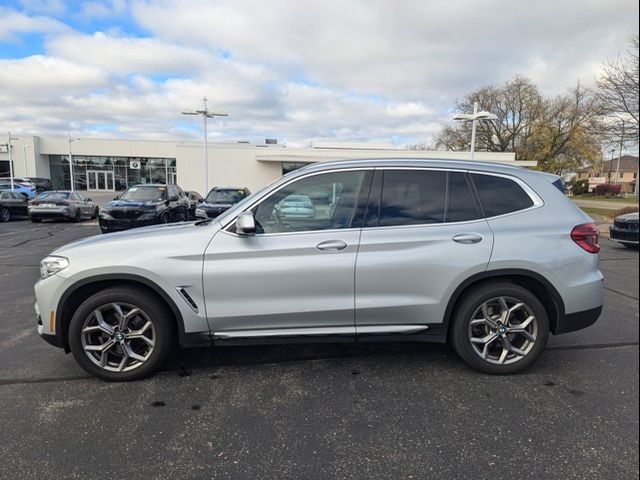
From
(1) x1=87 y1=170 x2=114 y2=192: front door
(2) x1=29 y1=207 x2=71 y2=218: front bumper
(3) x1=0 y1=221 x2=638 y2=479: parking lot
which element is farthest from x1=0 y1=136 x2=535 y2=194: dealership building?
(3) x1=0 y1=221 x2=638 y2=479: parking lot

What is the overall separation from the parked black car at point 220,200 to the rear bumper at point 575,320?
12.8m

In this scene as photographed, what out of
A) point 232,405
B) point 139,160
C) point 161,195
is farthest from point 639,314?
point 139,160

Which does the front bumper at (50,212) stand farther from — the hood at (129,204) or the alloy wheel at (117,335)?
the alloy wheel at (117,335)

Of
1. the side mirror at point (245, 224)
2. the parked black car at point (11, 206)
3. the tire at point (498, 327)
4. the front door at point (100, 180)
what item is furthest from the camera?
the front door at point (100, 180)

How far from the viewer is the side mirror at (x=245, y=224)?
337 centimetres

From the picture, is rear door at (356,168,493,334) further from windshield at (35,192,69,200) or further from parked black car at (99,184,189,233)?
windshield at (35,192,69,200)

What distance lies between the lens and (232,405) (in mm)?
3225

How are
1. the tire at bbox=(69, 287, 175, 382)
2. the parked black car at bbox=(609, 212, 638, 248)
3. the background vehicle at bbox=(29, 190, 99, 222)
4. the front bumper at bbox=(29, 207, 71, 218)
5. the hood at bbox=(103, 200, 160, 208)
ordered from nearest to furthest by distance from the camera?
the parked black car at bbox=(609, 212, 638, 248) → the tire at bbox=(69, 287, 175, 382) → the hood at bbox=(103, 200, 160, 208) → the front bumper at bbox=(29, 207, 71, 218) → the background vehicle at bbox=(29, 190, 99, 222)

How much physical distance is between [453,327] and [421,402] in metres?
0.72

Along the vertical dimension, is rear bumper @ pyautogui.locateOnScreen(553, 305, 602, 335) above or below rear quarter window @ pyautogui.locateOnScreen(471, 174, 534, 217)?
below

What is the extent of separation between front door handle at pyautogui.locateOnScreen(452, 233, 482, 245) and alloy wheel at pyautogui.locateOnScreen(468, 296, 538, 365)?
52 cm

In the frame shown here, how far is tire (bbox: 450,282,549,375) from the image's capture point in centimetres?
360

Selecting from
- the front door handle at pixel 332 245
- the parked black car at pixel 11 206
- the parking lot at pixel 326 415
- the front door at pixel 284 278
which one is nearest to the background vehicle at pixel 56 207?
the parked black car at pixel 11 206

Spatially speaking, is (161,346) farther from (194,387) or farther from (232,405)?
(232,405)
